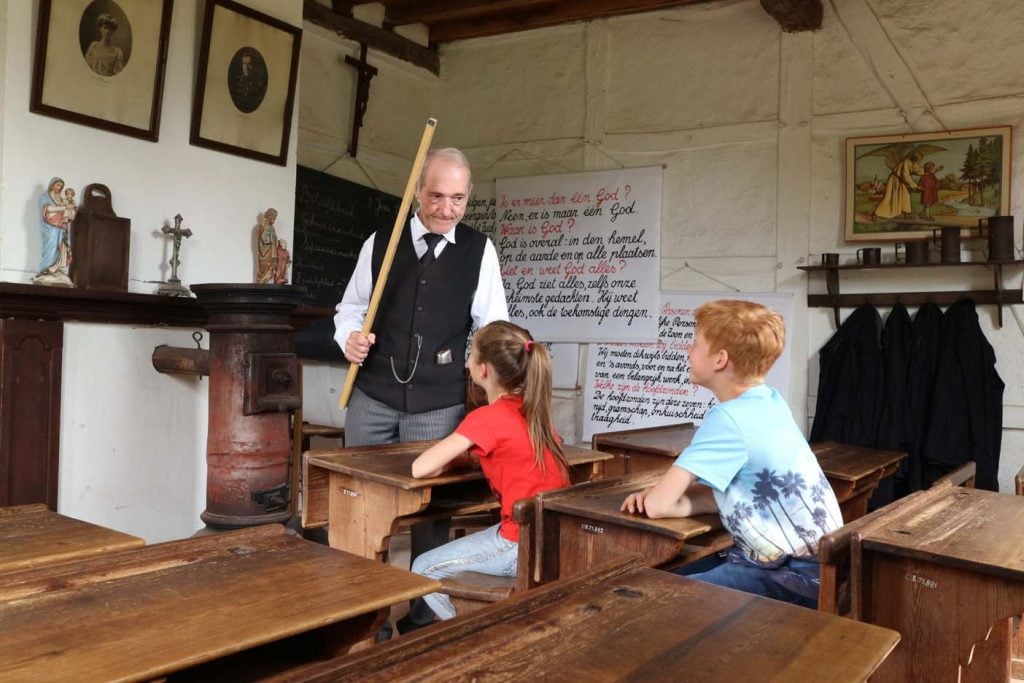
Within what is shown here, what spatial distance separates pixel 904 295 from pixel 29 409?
161 inches

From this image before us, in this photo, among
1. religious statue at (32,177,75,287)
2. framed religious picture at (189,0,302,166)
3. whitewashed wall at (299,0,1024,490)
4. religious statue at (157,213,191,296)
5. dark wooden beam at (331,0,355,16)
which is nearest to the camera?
religious statue at (32,177,75,287)

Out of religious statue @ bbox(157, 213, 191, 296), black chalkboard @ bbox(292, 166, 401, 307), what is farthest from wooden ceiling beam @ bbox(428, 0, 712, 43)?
religious statue @ bbox(157, 213, 191, 296)

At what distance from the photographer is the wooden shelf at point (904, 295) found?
4.33 metres

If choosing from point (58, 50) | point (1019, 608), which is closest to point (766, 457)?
point (1019, 608)

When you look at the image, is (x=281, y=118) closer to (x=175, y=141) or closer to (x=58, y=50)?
(x=175, y=141)

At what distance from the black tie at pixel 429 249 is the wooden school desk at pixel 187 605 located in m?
1.37

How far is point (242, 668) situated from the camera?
4.99 ft

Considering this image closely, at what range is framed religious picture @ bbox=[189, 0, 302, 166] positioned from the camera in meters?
3.73

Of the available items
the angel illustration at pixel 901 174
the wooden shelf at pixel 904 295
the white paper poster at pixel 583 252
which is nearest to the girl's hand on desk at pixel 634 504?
the wooden shelf at pixel 904 295

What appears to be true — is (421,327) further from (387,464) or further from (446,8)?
(446,8)

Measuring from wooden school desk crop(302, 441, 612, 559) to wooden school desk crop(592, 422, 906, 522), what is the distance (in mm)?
934

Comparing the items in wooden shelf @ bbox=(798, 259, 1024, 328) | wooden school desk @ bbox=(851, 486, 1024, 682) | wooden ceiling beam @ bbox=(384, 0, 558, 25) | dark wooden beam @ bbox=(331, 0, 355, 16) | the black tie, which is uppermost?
wooden ceiling beam @ bbox=(384, 0, 558, 25)

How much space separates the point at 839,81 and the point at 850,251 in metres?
0.97

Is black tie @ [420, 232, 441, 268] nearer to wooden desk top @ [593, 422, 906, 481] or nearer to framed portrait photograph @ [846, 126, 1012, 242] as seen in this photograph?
wooden desk top @ [593, 422, 906, 481]
